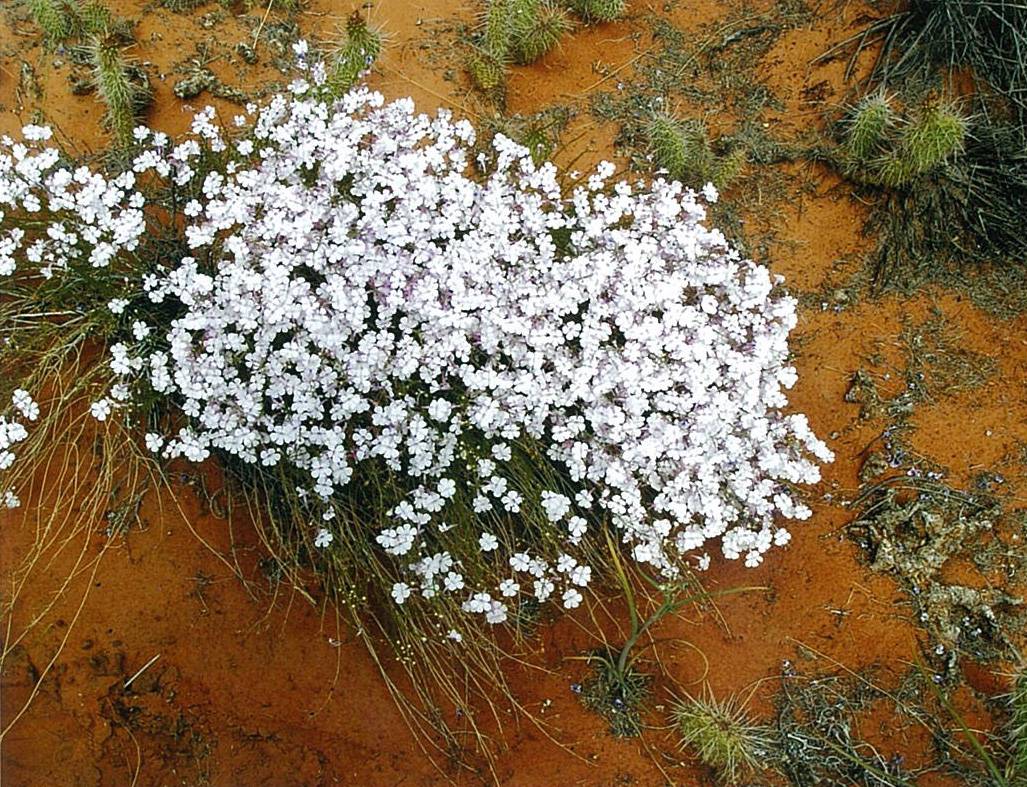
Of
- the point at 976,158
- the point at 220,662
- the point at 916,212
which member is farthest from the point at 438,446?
the point at 976,158

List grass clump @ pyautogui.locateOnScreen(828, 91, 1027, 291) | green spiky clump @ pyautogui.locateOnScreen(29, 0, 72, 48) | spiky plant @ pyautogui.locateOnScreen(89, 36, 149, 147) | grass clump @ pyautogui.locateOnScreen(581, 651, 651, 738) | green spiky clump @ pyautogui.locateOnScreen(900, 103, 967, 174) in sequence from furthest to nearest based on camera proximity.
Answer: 1. green spiky clump @ pyautogui.locateOnScreen(29, 0, 72, 48)
2. grass clump @ pyautogui.locateOnScreen(828, 91, 1027, 291)
3. spiky plant @ pyautogui.locateOnScreen(89, 36, 149, 147)
4. green spiky clump @ pyautogui.locateOnScreen(900, 103, 967, 174)
5. grass clump @ pyautogui.locateOnScreen(581, 651, 651, 738)

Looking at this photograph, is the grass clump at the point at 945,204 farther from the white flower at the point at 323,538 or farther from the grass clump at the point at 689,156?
the white flower at the point at 323,538

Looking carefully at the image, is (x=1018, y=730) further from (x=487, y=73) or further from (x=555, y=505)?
(x=487, y=73)

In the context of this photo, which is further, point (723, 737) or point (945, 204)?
point (945, 204)

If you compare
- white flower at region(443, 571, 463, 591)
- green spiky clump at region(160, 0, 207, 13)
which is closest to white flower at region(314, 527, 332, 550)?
white flower at region(443, 571, 463, 591)

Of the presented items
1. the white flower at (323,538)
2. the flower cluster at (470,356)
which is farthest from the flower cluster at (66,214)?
the white flower at (323,538)

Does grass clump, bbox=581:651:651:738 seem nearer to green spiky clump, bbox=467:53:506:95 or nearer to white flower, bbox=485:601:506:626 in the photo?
white flower, bbox=485:601:506:626

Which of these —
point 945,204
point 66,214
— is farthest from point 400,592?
point 945,204
